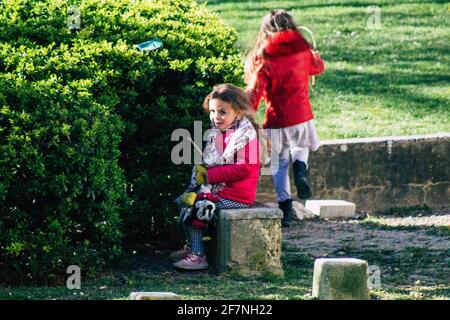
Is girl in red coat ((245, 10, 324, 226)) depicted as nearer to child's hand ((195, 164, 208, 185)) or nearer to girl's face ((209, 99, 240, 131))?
girl's face ((209, 99, 240, 131))

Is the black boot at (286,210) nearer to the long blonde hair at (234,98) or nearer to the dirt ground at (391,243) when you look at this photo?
the dirt ground at (391,243)

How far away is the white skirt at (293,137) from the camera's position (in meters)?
9.20

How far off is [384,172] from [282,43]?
1.63m

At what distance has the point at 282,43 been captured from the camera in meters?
9.07

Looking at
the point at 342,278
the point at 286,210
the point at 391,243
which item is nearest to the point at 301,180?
the point at 286,210

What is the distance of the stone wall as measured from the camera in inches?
395

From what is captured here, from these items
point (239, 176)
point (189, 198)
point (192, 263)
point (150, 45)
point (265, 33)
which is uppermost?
point (265, 33)

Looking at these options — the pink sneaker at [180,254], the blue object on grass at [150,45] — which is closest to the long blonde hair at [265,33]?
the blue object on grass at [150,45]

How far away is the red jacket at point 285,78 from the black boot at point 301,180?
34cm

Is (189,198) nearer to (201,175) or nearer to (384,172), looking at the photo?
(201,175)

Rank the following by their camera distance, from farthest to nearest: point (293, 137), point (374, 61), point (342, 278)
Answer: point (374, 61) → point (293, 137) → point (342, 278)

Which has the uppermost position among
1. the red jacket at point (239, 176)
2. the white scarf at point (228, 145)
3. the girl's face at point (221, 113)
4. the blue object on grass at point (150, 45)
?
the blue object on grass at point (150, 45)

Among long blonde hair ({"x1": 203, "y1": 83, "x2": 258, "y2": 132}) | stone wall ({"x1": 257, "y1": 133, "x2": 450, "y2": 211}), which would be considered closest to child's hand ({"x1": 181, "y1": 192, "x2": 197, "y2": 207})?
long blonde hair ({"x1": 203, "y1": 83, "x2": 258, "y2": 132})

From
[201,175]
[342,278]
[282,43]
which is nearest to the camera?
[342,278]
